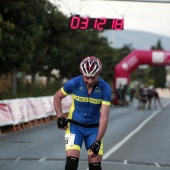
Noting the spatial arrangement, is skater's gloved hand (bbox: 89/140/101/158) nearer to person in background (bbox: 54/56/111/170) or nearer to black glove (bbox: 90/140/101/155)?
black glove (bbox: 90/140/101/155)

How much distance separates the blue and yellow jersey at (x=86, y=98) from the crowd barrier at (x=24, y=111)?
1108 centimetres

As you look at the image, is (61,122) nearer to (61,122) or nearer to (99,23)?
(61,122)

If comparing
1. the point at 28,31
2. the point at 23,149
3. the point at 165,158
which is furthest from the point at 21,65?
the point at 165,158

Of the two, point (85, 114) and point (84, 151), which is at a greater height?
point (85, 114)

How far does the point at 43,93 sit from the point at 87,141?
21.0 m

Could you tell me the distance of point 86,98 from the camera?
261 inches

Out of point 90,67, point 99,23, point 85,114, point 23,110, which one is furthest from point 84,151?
point 99,23

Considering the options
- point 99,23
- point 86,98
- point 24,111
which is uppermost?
point 99,23

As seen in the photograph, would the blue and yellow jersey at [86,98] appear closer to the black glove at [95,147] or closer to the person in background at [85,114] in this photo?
the person in background at [85,114]

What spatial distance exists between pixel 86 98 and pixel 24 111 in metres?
13.5

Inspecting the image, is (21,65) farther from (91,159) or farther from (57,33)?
(91,159)

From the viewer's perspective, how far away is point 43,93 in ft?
90.3

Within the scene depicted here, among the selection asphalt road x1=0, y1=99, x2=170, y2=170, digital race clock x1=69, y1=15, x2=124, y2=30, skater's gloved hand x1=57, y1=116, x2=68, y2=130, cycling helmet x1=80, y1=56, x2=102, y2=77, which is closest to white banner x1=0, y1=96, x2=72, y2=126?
asphalt road x1=0, y1=99, x2=170, y2=170

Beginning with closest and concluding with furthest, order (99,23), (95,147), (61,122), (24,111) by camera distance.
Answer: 1. (95,147)
2. (61,122)
3. (24,111)
4. (99,23)
